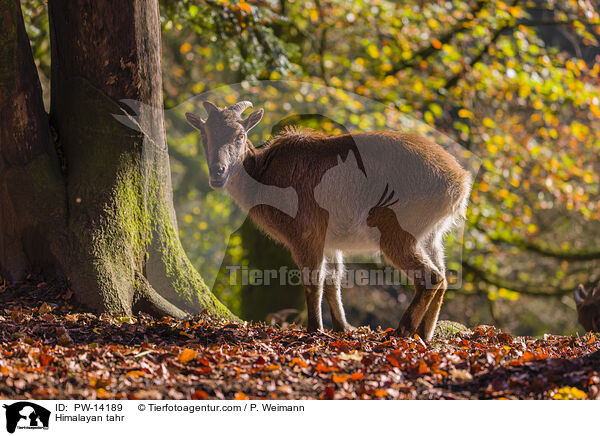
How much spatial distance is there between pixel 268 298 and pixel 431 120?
17.3ft

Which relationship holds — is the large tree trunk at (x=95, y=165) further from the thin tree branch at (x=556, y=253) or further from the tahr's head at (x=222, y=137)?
the thin tree branch at (x=556, y=253)

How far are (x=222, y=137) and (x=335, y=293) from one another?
2301 mm

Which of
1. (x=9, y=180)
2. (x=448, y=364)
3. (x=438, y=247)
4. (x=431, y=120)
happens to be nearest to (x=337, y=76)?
(x=431, y=120)

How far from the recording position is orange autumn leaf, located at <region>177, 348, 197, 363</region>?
4.76m

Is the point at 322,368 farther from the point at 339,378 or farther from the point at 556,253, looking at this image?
the point at 556,253

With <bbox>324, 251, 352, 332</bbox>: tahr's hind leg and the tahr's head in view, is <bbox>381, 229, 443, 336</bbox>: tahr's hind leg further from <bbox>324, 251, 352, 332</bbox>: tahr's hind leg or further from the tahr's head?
the tahr's head

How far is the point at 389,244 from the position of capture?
6.70 m

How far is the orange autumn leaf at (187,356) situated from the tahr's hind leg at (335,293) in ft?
8.48

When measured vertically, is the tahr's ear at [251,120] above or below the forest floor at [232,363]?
above

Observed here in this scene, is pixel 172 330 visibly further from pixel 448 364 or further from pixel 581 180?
pixel 581 180

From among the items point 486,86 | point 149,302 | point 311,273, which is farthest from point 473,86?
point 149,302

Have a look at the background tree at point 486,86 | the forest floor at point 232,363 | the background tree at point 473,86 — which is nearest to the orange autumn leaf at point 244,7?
the background tree at point 473,86

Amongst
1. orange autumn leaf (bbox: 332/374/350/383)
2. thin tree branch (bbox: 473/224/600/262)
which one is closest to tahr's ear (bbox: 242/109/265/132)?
orange autumn leaf (bbox: 332/374/350/383)

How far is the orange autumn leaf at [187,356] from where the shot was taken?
476 cm
